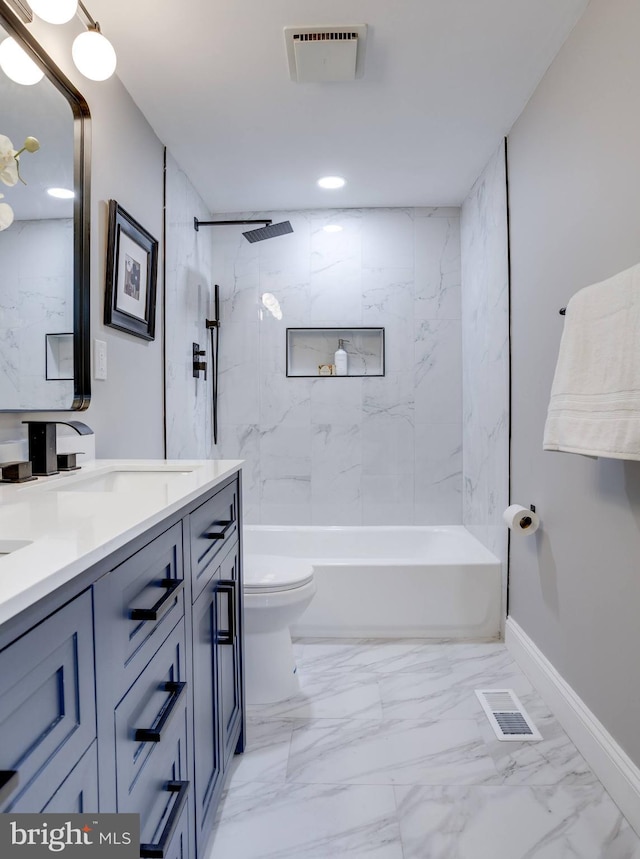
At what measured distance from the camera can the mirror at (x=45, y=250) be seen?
1311 millimetres

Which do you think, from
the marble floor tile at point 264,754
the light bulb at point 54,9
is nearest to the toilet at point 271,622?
the marble floor tile at point 264,754

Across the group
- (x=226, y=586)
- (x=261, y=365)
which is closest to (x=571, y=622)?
(x=226, y=586)

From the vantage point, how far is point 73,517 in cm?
86

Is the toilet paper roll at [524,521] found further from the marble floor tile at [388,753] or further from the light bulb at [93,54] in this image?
the light bulb at [93,54]

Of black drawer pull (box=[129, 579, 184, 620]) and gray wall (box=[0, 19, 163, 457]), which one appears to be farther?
gray wall (box=[0, 19, 163, 457])

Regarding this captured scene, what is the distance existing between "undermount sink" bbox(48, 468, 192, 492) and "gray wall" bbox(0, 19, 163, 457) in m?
0.22

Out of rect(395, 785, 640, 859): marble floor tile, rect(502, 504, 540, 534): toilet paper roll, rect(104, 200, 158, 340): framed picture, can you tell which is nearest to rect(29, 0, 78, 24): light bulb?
rect(104, 200, 158, 340): framed picture

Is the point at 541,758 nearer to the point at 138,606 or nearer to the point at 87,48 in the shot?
the point at 138,606

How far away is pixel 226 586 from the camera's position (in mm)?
1381

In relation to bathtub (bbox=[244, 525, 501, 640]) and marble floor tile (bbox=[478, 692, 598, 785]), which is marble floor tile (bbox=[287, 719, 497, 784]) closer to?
marble floor tile (bbox=[478, 692, 598, 785])

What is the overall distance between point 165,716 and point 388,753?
1.09 m

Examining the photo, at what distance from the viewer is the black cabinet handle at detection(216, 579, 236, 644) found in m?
1.36

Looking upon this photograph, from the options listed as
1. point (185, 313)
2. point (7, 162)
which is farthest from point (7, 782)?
point (185, 313)

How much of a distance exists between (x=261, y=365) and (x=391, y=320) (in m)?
0.87
